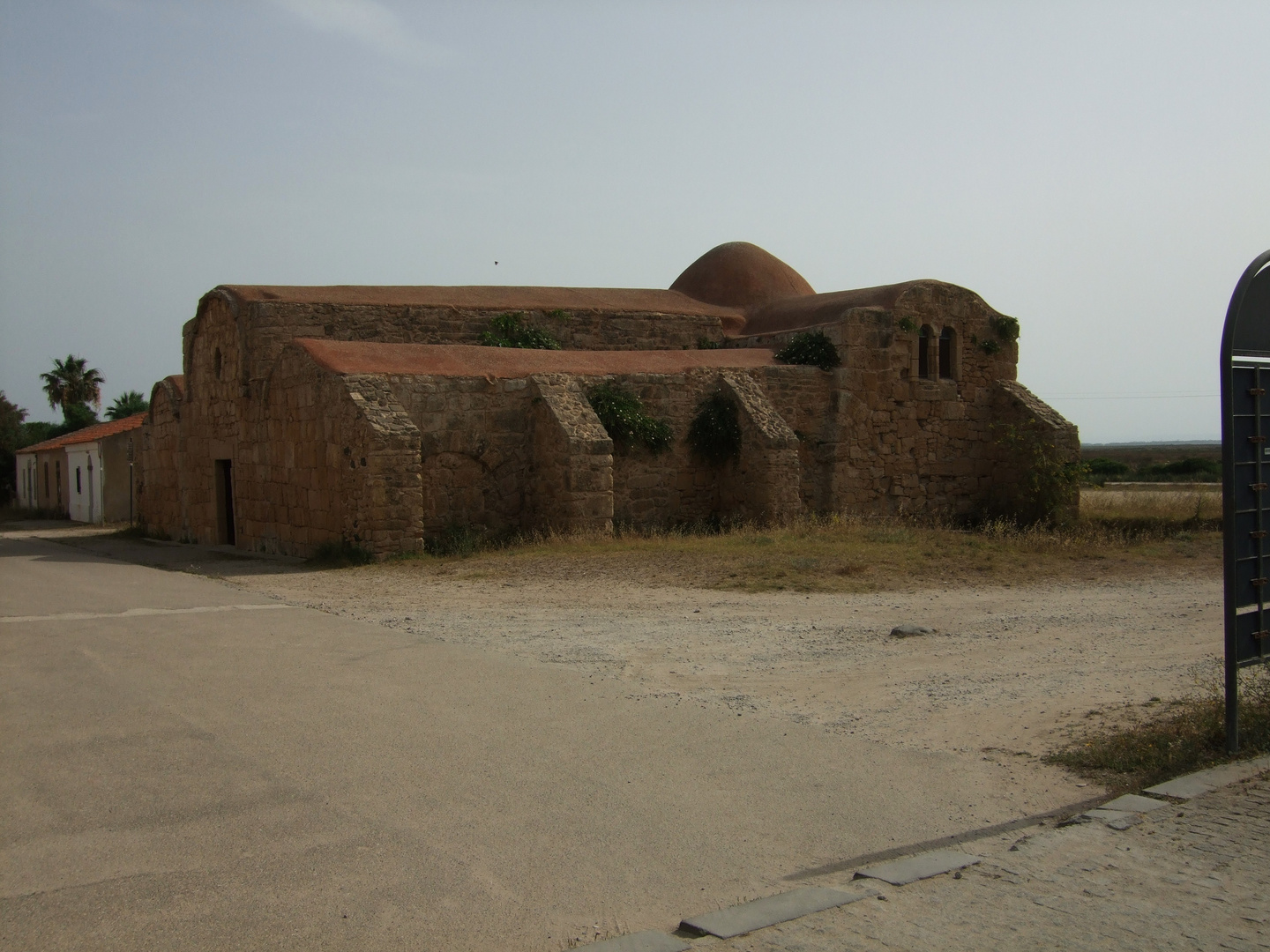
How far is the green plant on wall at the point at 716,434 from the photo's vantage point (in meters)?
17.3

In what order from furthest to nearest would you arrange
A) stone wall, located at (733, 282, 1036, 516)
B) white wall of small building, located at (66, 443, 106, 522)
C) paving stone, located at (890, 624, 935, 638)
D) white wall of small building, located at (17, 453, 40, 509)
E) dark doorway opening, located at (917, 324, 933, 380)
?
1. white wall of small building, located at (17, 453, 40, 509)
2. white wall of small building, located at (66, 443, 106, 522)
3. dark doorway opening, located at (917, 324, 933, 380)
4. stone wall, located at (733, 282, 1036, 516)
5. paving stone, located at (890, 624, 935, 638)

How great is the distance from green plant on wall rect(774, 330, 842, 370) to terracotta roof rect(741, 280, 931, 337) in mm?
540

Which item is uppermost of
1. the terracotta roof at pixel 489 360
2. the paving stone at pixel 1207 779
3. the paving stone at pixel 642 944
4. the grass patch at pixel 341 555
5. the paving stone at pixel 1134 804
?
the terracotta roof at pixel 489 360

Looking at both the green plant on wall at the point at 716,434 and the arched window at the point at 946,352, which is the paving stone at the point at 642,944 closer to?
the green plant on wall at the point at 716,434

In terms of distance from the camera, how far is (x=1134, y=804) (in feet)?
14.1

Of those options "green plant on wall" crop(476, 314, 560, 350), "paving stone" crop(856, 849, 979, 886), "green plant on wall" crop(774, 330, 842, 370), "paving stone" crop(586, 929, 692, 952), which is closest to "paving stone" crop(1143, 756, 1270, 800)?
"paving stone" crop(856, 849, 979, 886)

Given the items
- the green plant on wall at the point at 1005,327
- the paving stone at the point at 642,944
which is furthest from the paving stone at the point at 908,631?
the green plant on wall at the point at 1005,327

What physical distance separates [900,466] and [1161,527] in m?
4.48

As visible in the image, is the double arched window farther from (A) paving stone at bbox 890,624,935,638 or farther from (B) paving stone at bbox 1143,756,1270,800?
(B) paving stone at bbox 1143,756,1270,800

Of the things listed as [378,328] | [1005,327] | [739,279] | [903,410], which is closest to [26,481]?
[378,328]

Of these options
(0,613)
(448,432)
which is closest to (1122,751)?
(0,613)

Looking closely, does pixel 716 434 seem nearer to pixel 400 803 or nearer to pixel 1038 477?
pixel 1038 477

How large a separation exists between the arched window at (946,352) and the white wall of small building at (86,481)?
889 inches

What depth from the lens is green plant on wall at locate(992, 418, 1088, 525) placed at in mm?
19250
